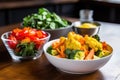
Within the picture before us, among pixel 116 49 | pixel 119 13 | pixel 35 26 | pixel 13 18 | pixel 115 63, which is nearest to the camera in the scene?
pixel 115 63

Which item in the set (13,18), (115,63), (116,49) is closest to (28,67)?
(115,63)

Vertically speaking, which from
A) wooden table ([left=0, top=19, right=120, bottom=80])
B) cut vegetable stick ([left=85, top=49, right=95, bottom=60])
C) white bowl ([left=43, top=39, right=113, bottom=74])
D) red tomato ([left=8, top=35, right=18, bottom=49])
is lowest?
wooden table ([left=0, top=19, right=120, bottom=80])

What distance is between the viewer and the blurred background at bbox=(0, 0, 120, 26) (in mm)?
2598

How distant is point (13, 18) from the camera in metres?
2.71

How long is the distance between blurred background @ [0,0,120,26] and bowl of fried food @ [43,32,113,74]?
168 centimetres

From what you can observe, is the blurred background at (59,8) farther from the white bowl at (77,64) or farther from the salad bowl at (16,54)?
the white bowl at (77,64)

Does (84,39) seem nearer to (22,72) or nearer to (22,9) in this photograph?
(22,72)

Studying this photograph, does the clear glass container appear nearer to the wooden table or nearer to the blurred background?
the wooden table

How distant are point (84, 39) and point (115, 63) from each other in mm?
201

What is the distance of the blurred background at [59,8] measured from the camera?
2598mm

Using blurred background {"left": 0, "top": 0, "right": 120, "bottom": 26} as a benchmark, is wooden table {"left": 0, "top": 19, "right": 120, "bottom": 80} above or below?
above

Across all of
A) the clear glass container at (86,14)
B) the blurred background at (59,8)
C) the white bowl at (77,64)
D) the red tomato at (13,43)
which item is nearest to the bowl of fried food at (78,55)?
the white bowl at (77,64)

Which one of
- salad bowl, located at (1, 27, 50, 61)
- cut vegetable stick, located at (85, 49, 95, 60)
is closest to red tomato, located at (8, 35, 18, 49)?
salad bowl, located at (1, 27, 50, 61)

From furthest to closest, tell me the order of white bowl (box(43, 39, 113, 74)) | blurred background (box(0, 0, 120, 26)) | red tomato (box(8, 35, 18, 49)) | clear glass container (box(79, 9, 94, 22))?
blurred background (box(0, 0, 120, 26)), clear glass container (box(79, 9, 94, 22)), red tomato (box(8, 35, 18, 49)), white bowl (box(43, 39, 113, 74))
